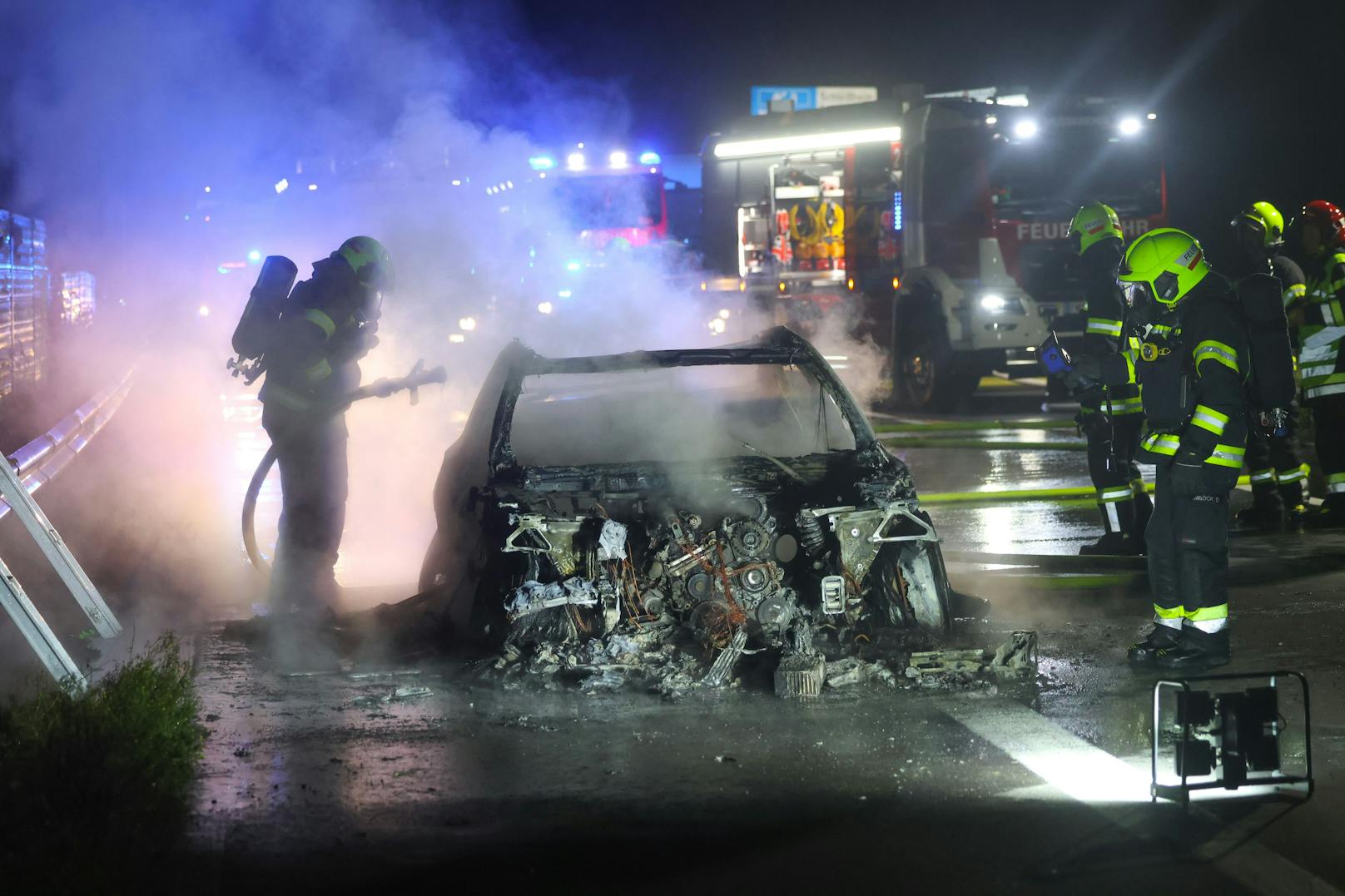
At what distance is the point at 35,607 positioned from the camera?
6145 mm

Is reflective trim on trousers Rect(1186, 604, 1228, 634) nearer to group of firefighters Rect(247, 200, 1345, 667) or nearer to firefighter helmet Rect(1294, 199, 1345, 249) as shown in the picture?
group of firefighters Rect(247, 200, 1345, 667)

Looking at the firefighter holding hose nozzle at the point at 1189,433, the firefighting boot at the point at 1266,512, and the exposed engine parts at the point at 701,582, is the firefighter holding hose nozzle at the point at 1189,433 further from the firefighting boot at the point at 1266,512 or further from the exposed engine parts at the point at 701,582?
the firefighting boot at the point at 1266,512

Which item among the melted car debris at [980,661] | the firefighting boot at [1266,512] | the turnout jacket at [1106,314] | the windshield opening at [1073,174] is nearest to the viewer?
the melted car debris at [980,661]

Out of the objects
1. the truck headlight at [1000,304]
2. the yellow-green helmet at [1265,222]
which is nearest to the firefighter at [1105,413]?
the yellow-green helmet at [1265,222]

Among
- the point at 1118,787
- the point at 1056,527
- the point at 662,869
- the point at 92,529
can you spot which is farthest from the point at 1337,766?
the point at 92,529

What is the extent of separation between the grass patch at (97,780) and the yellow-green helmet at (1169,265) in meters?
4.41

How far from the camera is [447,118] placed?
52.0 feet

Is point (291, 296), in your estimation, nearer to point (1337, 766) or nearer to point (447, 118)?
point (1337, 766)

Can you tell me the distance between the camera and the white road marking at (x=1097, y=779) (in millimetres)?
3795

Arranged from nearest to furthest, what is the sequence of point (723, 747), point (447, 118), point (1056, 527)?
point (723, 747)
point (1056, 527)
point (447, 118)

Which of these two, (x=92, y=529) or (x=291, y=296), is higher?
(x=291, y=296)

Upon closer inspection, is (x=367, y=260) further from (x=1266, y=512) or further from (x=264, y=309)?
(x=1266, y=512)

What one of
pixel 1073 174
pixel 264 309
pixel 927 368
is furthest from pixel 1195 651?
pixel 927 368

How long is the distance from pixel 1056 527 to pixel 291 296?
548 cm
